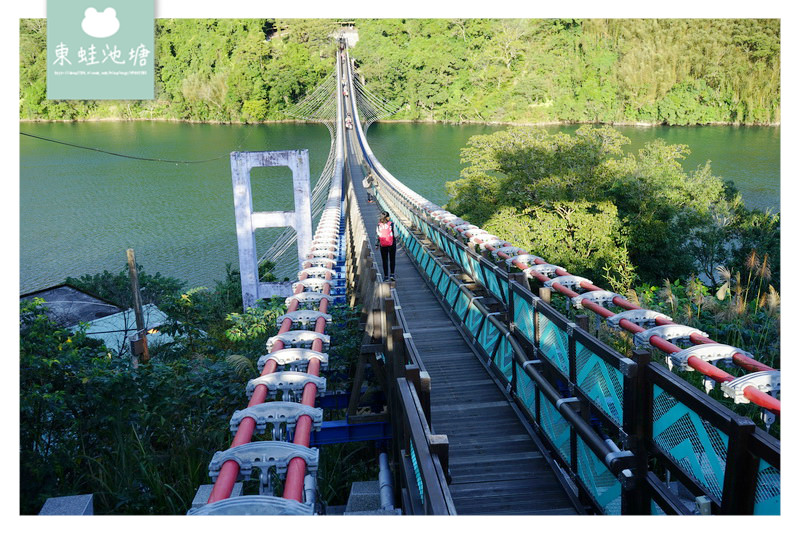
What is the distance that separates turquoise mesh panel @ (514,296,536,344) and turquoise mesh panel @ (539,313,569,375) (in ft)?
0.53

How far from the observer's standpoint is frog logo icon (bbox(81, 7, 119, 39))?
11.9 feet

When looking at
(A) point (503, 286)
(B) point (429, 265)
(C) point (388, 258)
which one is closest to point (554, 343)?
(A) point (503, 286)

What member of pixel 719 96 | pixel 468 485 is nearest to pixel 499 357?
pixel 468 485

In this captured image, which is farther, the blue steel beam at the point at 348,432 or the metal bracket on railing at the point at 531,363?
the blue steel beam at the point at 348,432

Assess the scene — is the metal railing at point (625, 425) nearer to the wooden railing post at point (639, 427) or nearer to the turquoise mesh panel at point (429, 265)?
the wooden railing post at point (639, 427)

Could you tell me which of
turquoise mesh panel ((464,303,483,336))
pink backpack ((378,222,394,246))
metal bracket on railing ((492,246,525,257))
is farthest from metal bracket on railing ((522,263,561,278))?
pink backpack ((378,222,394,246))

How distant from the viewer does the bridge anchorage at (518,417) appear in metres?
2.39

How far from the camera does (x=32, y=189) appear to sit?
20.6 m

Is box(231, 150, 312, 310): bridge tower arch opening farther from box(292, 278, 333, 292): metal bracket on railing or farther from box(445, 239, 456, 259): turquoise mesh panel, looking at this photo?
box(292, 278, 333, 292): metal bracket on railing

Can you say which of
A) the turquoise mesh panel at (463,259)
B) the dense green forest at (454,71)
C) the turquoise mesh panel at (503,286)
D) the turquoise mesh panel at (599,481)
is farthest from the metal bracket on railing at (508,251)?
the dense green forest at (454,71)

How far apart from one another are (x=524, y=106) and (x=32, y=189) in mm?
21859

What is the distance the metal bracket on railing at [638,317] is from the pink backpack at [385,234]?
2.91 meters

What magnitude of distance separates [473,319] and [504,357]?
788mm

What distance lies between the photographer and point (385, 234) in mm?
6492
